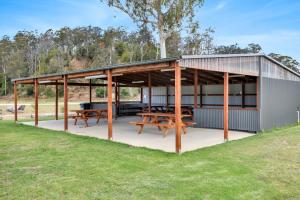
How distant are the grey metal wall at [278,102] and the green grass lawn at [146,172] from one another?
2881mm

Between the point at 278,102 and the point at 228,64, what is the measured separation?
14.1 feet

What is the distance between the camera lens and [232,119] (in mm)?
10312

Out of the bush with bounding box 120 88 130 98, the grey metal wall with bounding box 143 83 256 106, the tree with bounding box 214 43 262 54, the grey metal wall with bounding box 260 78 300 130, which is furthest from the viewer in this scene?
the tree with bounding box 214 43 262 54

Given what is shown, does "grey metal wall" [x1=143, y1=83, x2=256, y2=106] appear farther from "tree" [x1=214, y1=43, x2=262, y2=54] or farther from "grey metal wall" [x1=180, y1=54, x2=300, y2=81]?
"tree" [x1=214, y1=43, x2=262, y2=54]

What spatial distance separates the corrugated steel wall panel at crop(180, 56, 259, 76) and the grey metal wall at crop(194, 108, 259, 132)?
1447 millimetres

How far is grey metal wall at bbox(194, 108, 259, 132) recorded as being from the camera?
32.4ft

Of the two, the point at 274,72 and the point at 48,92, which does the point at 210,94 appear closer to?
the point at 274,72

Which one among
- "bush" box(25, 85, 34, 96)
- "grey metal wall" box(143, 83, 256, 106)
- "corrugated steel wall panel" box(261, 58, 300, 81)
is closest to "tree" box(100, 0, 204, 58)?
"grey metal wall" box(143, 83, 256, 106)

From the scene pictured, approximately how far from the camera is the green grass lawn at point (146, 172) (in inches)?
155

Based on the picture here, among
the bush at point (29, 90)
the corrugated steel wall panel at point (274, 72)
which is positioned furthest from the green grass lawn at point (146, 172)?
the bush at point (29, 90)

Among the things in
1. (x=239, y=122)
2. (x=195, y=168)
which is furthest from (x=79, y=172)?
(x=239, y=122)

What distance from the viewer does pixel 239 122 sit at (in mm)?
10156

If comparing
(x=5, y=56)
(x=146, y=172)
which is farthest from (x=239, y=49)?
(x=146, y=172)

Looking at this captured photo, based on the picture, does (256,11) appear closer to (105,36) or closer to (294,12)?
(294,12)
